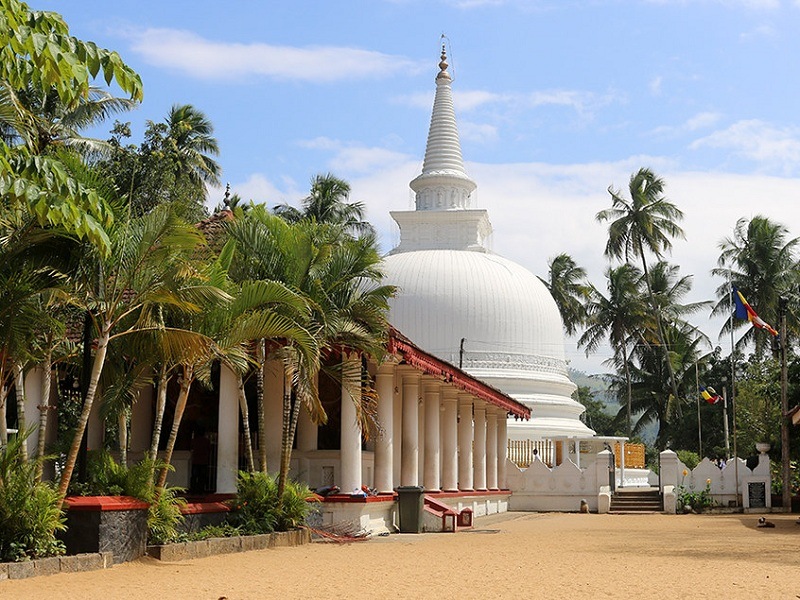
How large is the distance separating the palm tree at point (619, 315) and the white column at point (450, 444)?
3692 centimetres

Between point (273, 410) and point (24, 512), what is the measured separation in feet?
33.2

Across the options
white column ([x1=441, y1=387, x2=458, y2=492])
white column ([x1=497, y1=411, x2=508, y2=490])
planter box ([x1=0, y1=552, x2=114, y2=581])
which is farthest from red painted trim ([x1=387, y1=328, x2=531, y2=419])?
planter box ([x1=0, y1=552, x2=114, y2=581])

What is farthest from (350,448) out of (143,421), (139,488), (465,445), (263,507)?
(465,445)

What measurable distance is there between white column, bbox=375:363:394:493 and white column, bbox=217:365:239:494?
12.4 ft

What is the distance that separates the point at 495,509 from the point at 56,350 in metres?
21.5

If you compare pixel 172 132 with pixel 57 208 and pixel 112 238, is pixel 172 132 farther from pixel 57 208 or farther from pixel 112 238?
pixel 57 208

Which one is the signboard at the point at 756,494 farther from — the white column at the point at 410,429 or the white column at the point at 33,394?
the white column at the point at 33,394

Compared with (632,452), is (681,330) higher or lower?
higher

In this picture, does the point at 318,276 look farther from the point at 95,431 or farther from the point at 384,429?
the point at 95,431

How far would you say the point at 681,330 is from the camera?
7019 cm

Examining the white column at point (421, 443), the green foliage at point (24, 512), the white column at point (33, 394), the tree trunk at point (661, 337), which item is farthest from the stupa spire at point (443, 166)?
the green foliage at point (24, 512)

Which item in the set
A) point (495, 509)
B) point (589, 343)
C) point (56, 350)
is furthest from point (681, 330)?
point (56, 350)

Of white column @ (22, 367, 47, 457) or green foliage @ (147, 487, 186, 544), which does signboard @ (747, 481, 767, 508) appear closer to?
white column @ (22, 367, 47, 457)

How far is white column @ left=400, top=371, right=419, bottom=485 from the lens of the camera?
26812 millimetres
